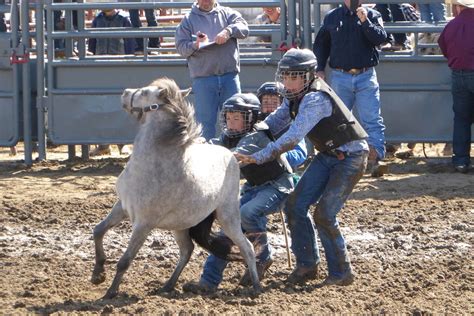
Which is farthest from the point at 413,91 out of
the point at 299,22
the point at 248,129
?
the point at 248,129

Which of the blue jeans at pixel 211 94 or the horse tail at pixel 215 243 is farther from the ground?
the blue jeans at pixel 211 94

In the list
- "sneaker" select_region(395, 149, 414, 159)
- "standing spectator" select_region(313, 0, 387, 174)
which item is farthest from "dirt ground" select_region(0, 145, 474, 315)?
"sneaker" select_region(395, 149, 414, 159)

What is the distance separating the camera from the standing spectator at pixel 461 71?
12.2 meters

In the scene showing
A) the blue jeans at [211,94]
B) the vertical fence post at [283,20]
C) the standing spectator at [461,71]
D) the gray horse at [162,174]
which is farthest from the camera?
the vertical fence post at [283,20]

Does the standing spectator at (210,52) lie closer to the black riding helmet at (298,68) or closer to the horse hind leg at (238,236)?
the black riding helmet at (298,68)

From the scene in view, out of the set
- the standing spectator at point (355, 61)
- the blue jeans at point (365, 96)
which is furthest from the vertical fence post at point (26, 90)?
the blue jeans at point (365, 96)

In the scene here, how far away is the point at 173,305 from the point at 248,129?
4.99ft

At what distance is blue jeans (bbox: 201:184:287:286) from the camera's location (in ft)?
24.6

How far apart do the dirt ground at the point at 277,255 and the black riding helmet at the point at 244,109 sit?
1.10m

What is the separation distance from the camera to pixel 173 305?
6.69 m

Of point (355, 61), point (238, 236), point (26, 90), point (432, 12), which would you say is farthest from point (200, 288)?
point (432, 12)

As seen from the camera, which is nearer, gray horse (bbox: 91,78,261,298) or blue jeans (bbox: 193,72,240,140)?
gray horse (bbox: 91,78,261,298)

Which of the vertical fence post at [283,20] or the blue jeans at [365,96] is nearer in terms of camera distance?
the blue jeans at [365,96]

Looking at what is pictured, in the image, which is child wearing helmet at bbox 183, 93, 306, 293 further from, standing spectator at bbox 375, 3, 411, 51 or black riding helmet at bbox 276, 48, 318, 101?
standing spectator at bbox 375, 3, 411, 51
